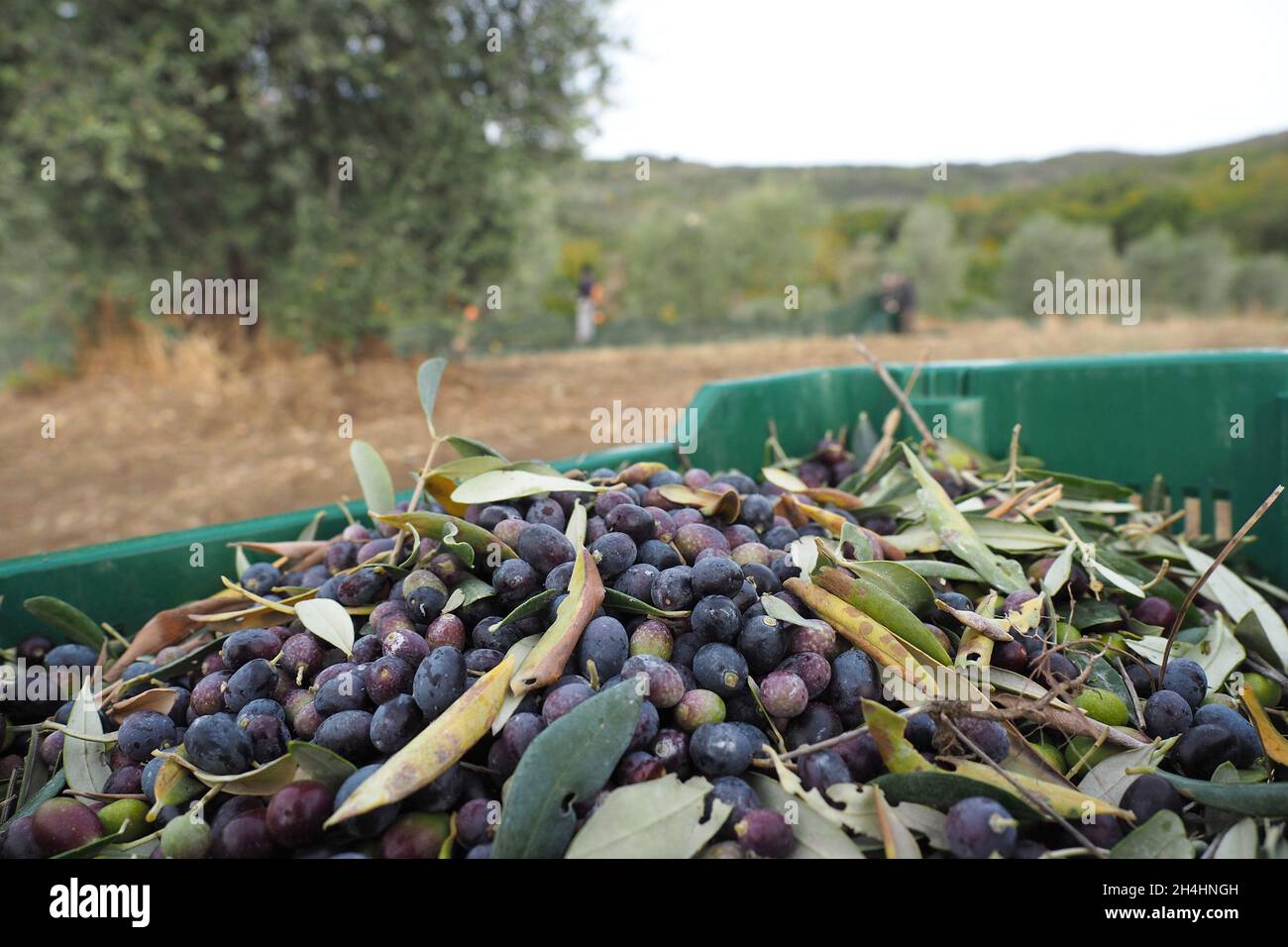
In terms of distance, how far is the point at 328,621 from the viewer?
1226 mm

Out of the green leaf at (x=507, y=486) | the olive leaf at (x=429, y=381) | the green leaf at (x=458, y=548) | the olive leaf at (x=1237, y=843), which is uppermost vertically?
the olive leaf at (x=429, y=381)

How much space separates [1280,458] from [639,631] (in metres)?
1.65

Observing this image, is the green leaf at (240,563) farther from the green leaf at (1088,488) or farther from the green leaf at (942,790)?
the green leaf at (1088,488)

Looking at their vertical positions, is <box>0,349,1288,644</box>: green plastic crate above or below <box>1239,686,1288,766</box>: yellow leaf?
above

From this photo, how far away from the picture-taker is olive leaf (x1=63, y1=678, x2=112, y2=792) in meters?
1.15

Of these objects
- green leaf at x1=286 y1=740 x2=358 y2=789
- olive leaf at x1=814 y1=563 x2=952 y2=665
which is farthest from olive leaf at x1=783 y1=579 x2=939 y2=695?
green leaf at x1=286 y1=740 x2=358 y2=789

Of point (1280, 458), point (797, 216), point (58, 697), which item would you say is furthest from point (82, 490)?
point (797, 216)

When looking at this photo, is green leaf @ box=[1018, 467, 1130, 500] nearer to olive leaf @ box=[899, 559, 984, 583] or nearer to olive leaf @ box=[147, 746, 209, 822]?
olive leaf @ box=[899, 559, 984, 583]

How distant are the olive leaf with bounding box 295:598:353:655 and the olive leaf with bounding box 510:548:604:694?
28cm

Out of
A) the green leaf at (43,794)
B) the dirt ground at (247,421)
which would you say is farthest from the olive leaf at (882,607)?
the dirt ground at (247,421)

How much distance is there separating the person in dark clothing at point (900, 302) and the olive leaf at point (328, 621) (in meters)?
13.8

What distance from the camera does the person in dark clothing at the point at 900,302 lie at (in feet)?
46.5
